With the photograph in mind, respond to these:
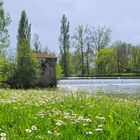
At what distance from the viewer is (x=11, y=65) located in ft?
157

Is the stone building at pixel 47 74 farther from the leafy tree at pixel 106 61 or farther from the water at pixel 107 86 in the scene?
the leafy tree at pixel 106 61

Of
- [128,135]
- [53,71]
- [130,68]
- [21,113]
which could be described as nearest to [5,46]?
[53,71]

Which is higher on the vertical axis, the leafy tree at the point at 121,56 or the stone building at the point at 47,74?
the leafy tree at the point at 121,56

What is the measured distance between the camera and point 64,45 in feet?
286

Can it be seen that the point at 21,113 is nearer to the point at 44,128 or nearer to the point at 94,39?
the point at 44,128

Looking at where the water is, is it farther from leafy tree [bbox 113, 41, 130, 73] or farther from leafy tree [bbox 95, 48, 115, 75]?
leafy tree [bbox 113, 41, 130, 73]

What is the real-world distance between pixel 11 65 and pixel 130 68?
48182 millimetres

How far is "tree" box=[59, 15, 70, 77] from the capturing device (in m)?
84.8

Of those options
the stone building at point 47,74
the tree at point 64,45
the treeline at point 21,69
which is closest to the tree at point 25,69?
the treeline at point 21,69

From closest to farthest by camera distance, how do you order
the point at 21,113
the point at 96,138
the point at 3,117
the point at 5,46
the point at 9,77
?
1. the point at 96,138
2. the point at 3,117
3. the point at 21,113
4. the point at 5,46
5. the point at 9,77

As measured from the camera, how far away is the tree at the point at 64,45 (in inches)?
3339

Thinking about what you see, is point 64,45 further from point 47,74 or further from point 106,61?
point 47,74

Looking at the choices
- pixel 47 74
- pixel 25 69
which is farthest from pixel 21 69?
pixel 47 74

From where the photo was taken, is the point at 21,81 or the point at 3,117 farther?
the point at 21,81
